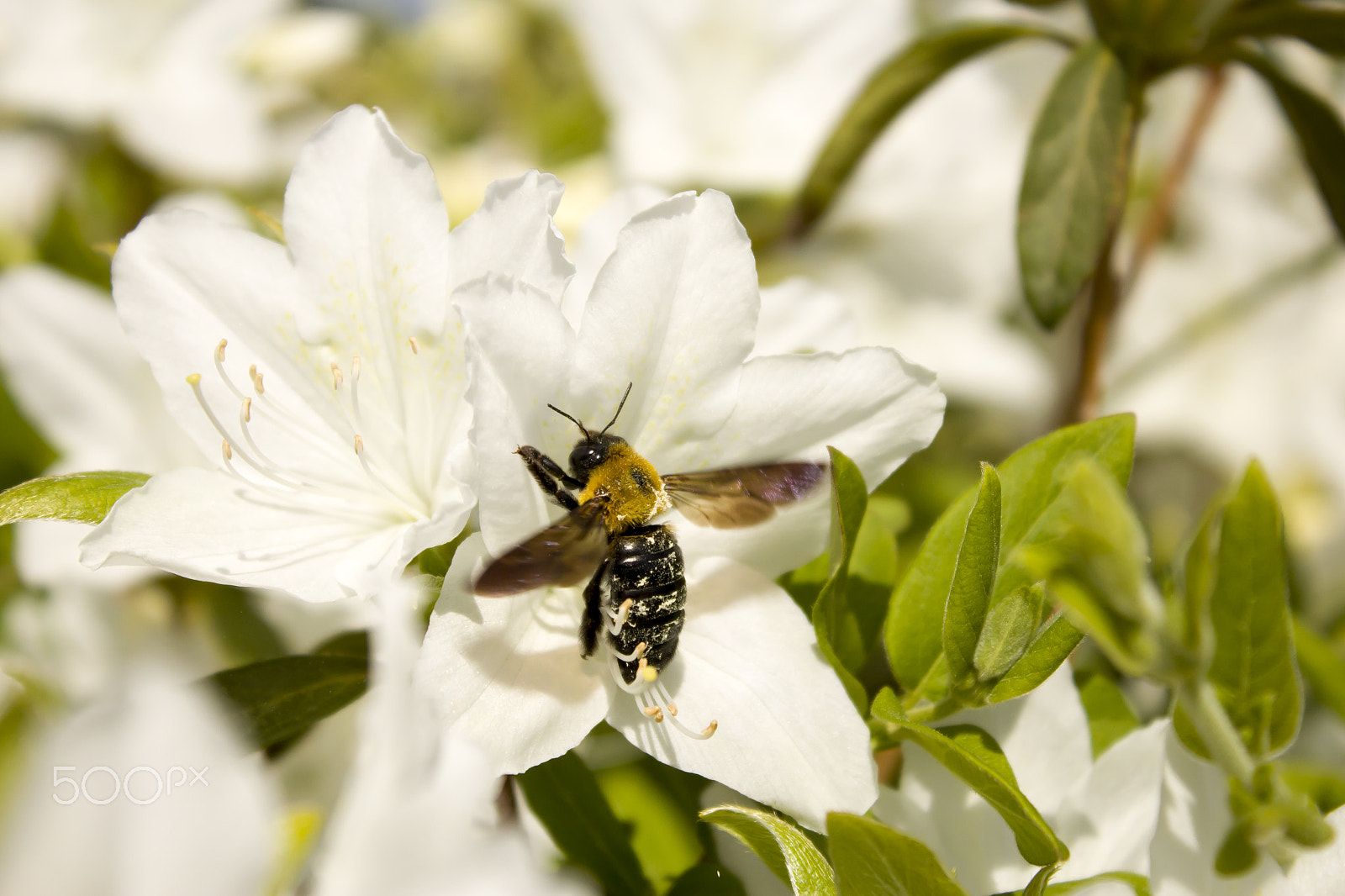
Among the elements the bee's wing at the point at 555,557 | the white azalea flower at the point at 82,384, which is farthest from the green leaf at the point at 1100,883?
the white azalea flower at the point at 82,384

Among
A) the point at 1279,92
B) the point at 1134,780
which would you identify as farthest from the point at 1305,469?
the point at 1134,780

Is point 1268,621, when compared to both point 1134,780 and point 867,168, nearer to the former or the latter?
point 1134,780

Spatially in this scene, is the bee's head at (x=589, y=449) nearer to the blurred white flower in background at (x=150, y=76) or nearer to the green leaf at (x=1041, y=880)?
the green leaf at (x=1041, y=880)

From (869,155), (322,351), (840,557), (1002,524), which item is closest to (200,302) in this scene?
(322,351)

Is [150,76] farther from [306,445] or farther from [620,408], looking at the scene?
[620,408]

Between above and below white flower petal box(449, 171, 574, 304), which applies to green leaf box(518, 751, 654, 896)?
below

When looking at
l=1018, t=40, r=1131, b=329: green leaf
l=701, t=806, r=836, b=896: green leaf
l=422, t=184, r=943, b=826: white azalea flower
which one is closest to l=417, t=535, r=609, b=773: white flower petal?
l=422, t=184, r=943, b=826: white azalea flower

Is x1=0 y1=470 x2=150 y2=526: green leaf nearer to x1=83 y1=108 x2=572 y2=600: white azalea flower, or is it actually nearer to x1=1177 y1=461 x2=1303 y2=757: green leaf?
x1=83 y1=108 x2=572 y2=600: white azalea flower
